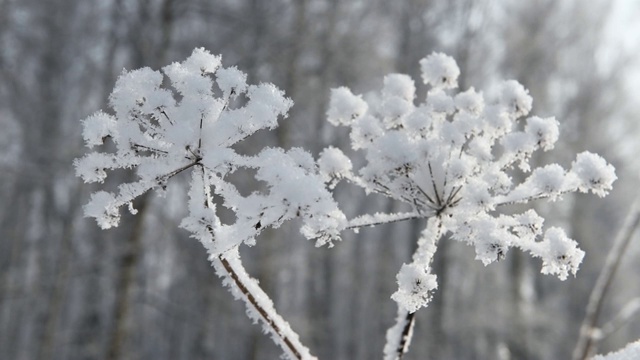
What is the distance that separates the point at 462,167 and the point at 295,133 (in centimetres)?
911

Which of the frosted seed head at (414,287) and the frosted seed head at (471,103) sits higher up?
the frosted seed head at (471,103)

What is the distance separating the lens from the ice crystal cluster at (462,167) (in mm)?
1162

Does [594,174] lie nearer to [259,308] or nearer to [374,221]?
[374,221]

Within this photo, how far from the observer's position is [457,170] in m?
1.28

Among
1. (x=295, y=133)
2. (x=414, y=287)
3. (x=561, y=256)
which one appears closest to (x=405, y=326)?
(x=414, y=287)

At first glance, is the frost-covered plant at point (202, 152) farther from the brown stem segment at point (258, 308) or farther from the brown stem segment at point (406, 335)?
the brown stem segment at point (406, 335)

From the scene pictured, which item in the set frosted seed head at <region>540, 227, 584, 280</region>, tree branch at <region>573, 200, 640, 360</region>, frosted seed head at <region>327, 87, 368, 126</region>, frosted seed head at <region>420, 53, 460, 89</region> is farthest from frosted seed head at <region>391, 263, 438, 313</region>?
tree branch at <region>573, 200, 640, 360</region>

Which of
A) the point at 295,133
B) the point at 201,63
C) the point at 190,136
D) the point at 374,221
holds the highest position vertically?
the point at 295,133

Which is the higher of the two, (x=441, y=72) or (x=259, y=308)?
(x=441, y=72)

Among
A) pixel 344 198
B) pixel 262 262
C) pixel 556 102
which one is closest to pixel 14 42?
pixel 262 262

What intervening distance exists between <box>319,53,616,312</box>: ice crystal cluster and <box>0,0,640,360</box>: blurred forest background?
15.9 feet

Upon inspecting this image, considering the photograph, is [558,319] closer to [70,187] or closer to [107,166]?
[70,187]

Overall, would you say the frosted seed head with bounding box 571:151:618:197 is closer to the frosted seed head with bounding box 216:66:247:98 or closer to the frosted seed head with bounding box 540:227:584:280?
the frosted seed head with bounding box 540:227:584:280

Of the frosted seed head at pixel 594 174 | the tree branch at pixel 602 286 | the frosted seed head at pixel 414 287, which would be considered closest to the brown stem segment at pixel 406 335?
the frosted seed head at pixel 414 287
